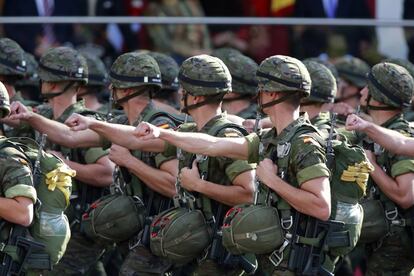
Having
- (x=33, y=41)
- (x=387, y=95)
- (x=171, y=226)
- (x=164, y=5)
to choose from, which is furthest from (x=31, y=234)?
(x=164, y=5)

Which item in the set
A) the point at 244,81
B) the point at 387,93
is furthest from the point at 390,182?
the point at 244,81

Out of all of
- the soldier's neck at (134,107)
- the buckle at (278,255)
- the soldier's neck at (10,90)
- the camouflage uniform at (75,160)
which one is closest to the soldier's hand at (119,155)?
the soldier's neck at (134,107)

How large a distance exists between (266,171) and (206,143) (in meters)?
0.48

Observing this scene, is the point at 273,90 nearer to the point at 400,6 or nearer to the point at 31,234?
the point at 31,234

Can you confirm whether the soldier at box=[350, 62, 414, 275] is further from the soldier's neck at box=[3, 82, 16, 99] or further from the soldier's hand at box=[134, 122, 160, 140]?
the soldier's neck at box=[3, 82, 16, 99]

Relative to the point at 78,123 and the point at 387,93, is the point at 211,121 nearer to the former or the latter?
the point at 78,123

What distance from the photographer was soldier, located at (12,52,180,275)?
11961mm

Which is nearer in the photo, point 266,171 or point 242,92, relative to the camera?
point 266,171

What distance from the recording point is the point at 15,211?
409 inches

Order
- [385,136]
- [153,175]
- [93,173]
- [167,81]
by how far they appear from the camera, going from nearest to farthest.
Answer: [385,136]
[153,175]
[93,173]
[167,81]

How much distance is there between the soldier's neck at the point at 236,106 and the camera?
13602mm

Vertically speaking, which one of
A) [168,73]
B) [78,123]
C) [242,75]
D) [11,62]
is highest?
[78,123]

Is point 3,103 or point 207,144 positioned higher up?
point 3,103

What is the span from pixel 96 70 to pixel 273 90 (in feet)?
12.5
